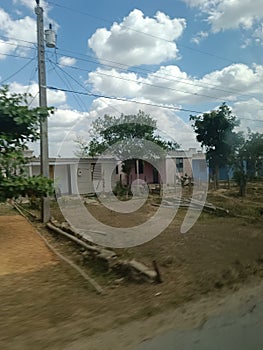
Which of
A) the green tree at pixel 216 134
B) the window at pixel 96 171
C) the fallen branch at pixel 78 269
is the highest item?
the green tree at pixel 216 134

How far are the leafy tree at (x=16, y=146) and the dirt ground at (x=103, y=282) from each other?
1.36m

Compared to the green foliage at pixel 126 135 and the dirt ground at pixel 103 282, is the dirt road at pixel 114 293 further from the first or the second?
the green foliage at pixel 126 135

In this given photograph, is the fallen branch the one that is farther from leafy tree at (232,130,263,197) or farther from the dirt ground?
leafy tree at (232,130,263,197)

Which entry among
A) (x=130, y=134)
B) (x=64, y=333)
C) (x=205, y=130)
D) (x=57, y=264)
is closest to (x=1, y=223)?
(x=57, y=264)

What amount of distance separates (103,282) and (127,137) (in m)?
16.1

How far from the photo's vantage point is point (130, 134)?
69.4 feet

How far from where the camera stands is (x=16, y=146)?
9.07 metres

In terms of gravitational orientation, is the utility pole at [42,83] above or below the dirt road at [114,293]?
above

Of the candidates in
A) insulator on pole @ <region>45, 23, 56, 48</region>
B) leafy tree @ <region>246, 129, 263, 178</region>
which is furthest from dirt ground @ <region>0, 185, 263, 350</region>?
leafy tree @ <region>246, 129, 263, 178</region>

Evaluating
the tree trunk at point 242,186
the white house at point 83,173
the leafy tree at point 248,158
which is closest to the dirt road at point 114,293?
the tree trunk at point 242,186

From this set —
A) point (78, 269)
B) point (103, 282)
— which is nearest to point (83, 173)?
point (78, 269)

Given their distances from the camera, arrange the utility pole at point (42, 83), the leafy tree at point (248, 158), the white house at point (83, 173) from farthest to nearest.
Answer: the white house at point (83, 173), the leafy tree at point (248, 158), the utility pole at point (42, 83)

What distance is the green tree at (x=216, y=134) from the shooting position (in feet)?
71.6

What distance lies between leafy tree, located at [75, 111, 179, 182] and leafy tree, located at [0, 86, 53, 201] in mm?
12190
